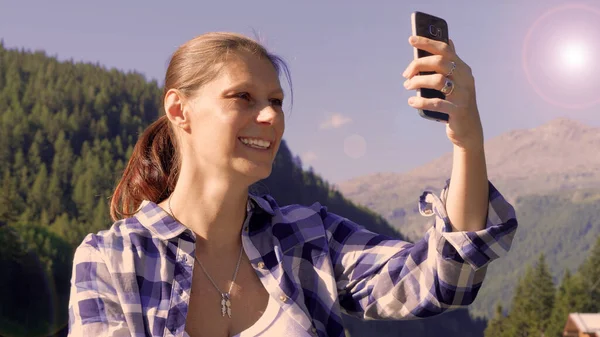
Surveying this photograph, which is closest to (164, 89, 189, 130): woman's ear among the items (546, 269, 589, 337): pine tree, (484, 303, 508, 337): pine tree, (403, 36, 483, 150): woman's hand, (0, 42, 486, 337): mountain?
(403, 36, 483, 150): woman's hand

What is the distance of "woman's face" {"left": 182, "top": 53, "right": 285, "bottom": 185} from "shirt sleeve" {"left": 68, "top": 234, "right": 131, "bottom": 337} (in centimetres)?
70

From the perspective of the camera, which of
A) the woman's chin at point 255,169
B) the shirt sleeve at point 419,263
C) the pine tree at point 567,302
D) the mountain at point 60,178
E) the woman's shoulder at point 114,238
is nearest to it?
the shirt sleeve at point 419,263

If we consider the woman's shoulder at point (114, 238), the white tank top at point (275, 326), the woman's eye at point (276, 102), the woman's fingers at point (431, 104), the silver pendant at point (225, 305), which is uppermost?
the woman's eye at point (276, 102)

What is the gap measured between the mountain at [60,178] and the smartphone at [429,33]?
299 ft

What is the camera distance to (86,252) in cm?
320

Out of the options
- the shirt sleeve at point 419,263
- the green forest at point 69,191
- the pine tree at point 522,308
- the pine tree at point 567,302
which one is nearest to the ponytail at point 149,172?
the shirt sleeve at point 419,263

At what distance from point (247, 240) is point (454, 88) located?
1.37m

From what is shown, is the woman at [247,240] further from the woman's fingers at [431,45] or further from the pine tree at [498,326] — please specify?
the pine tree at [498,326]

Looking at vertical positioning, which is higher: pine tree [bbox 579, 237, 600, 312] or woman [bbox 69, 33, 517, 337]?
woman [bbox 69, 33, 517, 337]

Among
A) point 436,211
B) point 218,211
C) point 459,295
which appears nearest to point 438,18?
point 436,211

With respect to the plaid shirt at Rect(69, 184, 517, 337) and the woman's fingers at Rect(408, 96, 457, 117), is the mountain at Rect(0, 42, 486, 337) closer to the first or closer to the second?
the plaid shirt at Rect(69, 184, 517, 337)

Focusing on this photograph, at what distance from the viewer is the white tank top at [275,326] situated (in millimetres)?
3271

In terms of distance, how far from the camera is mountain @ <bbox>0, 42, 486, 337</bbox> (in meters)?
107

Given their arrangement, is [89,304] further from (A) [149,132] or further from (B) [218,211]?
(A) [149,132]
